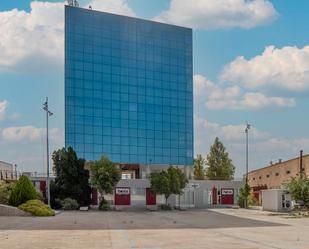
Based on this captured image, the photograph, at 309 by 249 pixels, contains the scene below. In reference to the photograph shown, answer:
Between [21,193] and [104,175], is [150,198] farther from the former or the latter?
[21,193]

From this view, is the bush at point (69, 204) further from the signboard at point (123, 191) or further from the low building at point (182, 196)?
the signboard at point (123, 191)

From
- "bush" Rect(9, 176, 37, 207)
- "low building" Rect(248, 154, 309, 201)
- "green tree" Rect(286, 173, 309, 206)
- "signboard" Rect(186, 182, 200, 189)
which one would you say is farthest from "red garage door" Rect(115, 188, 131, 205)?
"green tree" Rect(286, 173, 309, 206)

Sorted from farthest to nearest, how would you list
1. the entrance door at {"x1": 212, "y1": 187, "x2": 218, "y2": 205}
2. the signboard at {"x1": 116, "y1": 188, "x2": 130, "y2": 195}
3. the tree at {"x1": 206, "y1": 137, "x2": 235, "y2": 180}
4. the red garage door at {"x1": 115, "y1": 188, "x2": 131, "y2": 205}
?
the tree at {"x1": 206, "y1": 137, "x2": 235, "y2": 180} → the entrance door at {"x1": 212, "y1": 187, "x2": 218, "y2": 205} → the signboard at {"x1": 116, "y1": 188, "x2": 130, "y2": 195} → the red garage door at {"x1": 115, "y1": 188, "x2": 131, "y2": 205}

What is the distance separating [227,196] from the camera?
84688mm

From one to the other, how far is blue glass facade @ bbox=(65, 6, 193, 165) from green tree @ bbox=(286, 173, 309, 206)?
5801 centimetres

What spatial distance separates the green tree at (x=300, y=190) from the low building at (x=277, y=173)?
13167 millimetres

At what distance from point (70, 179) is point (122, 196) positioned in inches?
400

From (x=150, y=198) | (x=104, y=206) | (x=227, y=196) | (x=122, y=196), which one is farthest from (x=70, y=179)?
(x=227, y=196)

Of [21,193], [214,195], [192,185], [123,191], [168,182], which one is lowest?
[214,195]

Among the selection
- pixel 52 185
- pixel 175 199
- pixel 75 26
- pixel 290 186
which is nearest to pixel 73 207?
pixel 52 185

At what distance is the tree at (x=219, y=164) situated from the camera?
98.2 m

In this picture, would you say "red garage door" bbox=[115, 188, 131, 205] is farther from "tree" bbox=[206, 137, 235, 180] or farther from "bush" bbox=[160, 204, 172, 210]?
"tree" bbox=[206, 137, 235, 180]

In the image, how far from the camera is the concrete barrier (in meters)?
45.3

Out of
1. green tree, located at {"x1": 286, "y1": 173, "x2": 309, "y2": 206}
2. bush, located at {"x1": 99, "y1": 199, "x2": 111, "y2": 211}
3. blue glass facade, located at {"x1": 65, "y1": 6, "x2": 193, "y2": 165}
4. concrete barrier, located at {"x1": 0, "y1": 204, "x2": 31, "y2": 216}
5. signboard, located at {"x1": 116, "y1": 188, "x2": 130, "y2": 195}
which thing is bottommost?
bush, located at {"x1": 99, "y1": 199, "x2": 111, "y2": 211}
